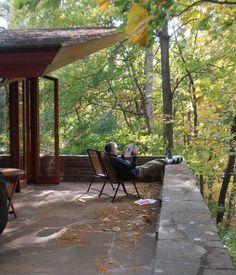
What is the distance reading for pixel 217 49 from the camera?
452 inches

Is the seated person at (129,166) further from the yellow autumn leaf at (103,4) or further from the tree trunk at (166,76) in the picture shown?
the yellow autumn leaf at (103,4)

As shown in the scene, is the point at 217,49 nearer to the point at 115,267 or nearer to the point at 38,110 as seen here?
the point at 38,110

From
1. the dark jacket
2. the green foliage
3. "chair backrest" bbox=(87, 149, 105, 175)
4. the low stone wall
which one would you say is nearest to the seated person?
the dark jacket

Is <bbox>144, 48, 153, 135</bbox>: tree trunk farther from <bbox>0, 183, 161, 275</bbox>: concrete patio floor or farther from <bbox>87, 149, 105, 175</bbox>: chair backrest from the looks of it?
<bbox>0, 183, 161, 275</bbox>: concrete patio floor

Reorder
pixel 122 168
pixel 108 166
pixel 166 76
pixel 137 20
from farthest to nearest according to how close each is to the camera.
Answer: pixel 166 76
pixel 122 168
pixel 108 166
pixel 137 20

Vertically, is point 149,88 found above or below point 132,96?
above

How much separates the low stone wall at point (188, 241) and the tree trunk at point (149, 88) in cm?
1102

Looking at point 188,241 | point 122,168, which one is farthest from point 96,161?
point 188,241

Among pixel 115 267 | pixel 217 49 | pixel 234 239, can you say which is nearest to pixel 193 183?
pixel 115 267

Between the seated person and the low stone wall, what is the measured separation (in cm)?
206

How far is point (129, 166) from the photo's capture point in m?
7.00

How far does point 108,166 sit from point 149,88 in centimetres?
1018

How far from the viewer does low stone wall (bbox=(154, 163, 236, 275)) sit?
2.46m

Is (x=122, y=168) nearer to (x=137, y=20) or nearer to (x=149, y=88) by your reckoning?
(x=137, y=20)
